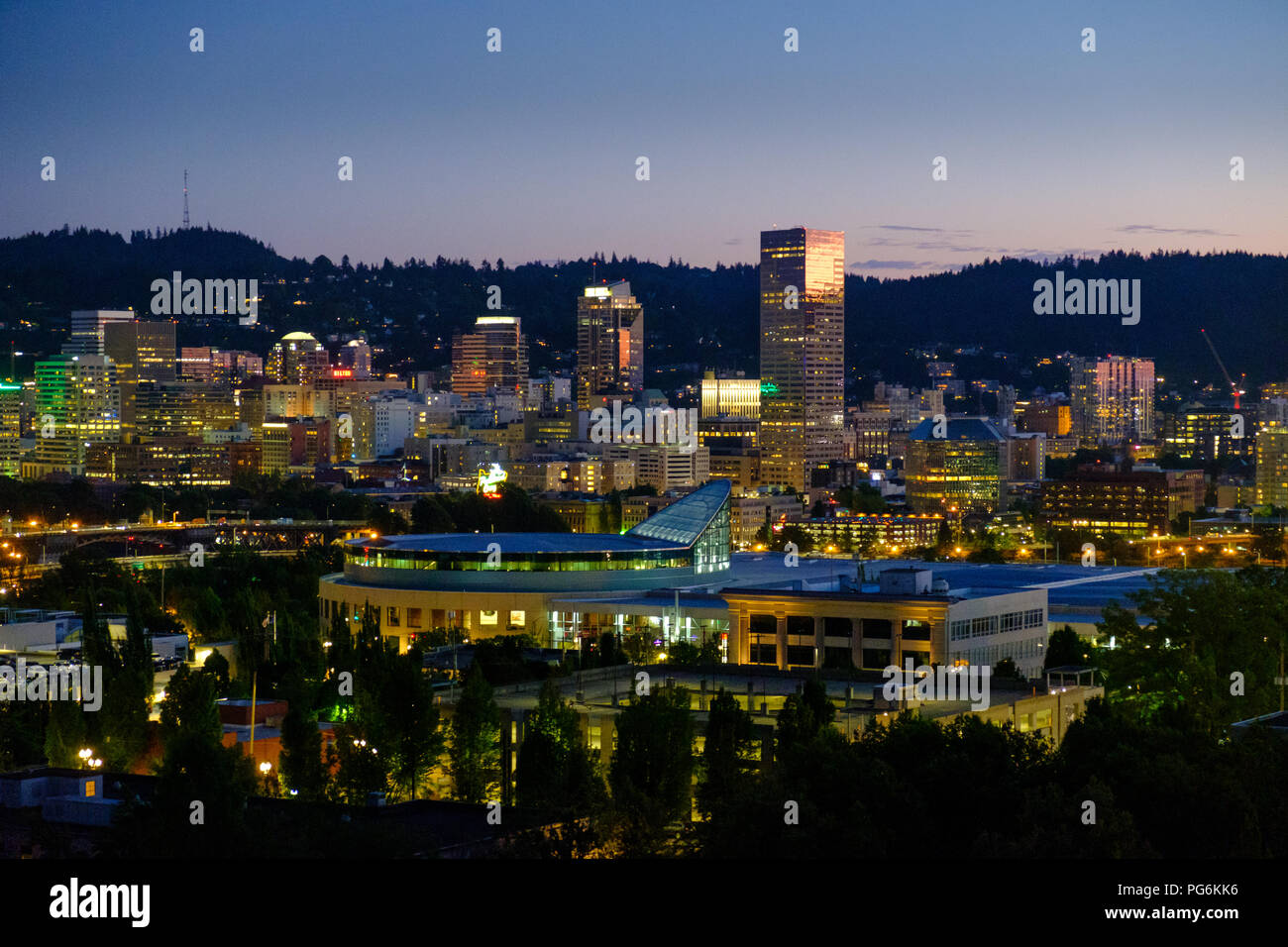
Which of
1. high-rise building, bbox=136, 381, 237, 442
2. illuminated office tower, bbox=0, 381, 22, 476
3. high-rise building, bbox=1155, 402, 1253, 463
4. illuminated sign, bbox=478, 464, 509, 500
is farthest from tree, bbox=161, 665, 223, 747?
high-rise building, bbox=1155, 402, 1253, 463

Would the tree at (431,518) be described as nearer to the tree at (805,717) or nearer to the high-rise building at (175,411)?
the tree at (805,717)

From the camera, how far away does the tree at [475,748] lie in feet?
102

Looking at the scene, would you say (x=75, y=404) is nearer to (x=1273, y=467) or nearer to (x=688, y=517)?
(x=1273, y=467)

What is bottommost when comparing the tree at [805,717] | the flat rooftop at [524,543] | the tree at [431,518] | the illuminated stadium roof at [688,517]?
the tree at [431,518]

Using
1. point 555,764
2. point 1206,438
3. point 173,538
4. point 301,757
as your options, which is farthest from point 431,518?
point 1206,438

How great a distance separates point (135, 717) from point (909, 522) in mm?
100482

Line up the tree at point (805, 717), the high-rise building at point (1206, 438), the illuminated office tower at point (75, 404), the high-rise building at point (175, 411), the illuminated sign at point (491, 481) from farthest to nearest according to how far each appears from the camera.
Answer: the high-rise building at point (175, 411), the high-rise building at point (1206, 438), the illuminated office tower at point (75, 404), the illuminated sign at point (491, 481), the tree at point (805, 717)

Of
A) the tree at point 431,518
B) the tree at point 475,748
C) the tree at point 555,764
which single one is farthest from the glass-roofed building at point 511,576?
the tree at point 431,518

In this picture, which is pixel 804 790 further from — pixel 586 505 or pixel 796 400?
pixel 796 400

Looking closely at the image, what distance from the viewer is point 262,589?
67688mm

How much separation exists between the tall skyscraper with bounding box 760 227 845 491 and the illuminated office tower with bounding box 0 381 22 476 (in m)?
65.7

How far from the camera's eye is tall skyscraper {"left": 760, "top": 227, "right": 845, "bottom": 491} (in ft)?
610

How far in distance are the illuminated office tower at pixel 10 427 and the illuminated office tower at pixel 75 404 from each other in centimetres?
191

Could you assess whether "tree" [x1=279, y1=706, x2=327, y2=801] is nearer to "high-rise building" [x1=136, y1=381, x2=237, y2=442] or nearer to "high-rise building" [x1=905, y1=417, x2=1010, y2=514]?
"high-rise building" [x1=905, y1=417, x2=1010, y2=514]
